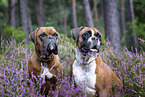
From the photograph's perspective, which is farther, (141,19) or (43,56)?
(141,19)

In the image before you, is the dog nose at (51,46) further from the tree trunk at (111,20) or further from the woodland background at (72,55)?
the tree trunk at (111,20)

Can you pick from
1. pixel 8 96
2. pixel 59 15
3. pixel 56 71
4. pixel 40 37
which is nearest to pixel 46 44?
pixel 40 37

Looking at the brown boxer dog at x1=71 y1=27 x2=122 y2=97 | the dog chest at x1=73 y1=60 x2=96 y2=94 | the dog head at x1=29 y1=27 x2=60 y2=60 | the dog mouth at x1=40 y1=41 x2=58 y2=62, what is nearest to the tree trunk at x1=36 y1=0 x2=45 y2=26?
the dog head at x1=29 y1=27 x2=60 y2=60

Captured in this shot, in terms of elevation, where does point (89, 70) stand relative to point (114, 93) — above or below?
above

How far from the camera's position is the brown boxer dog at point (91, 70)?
3.04 metres

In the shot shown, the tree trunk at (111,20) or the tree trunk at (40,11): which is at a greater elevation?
the tree trunk at (40,11)

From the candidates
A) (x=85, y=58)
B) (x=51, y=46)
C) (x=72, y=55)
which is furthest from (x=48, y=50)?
(x=72, y=55)

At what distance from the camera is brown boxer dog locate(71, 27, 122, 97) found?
3043 mm

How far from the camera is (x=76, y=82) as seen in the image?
325 cm

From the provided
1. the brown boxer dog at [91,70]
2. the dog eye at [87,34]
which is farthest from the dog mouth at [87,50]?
the dog eye at [87,34]

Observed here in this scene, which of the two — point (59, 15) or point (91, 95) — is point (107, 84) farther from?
point (59, 15)

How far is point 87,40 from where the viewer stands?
319 cm

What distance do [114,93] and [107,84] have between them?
20 centimetres

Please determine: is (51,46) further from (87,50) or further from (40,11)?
(40,11)
